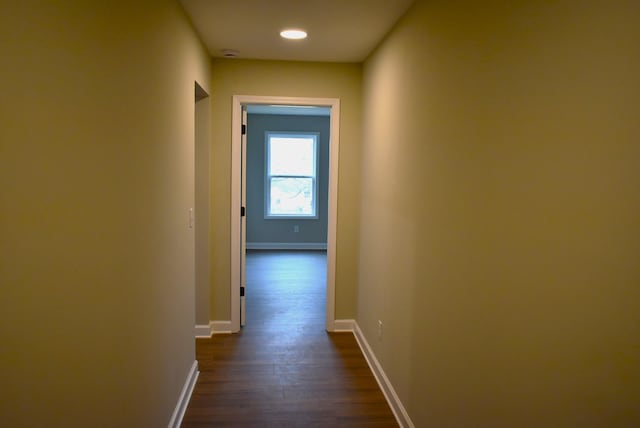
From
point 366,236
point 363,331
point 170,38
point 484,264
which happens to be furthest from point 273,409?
point 170,38

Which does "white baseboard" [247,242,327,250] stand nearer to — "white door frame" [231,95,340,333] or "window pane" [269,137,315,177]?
"window pane" [269,137,315,177]

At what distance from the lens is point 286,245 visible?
873 centimetres

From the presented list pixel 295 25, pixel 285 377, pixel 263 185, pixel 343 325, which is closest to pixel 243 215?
pixel 343 325

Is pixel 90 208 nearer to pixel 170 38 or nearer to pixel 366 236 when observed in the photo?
pixel 170 38

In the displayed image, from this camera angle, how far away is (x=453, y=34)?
2010 mm

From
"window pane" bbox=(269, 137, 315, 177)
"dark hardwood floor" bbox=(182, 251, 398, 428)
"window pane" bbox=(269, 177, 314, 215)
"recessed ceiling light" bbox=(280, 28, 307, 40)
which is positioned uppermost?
"recessed ceiling light" bbox=(280, 28, 307, 40)

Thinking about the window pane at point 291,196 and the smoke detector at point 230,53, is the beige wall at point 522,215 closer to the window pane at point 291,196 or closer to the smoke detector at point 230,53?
the smoke detector at point 230,53

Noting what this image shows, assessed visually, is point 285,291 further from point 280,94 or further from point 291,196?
point 291,196

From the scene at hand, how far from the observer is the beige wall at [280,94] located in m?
4.00

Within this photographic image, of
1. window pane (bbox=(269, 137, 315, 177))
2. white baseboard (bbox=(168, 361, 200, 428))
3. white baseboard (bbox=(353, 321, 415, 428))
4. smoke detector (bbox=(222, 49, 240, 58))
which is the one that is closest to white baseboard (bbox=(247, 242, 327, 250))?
window pane (bbox=(269, 137, 315, 177))

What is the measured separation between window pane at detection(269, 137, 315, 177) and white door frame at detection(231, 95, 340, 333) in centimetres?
449

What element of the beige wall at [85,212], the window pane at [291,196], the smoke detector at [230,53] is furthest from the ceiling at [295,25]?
the window pane at [291,196]

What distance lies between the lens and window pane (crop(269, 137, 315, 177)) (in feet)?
28.1

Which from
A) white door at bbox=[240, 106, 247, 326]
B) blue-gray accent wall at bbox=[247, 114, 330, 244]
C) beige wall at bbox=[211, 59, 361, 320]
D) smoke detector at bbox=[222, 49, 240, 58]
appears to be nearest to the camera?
smoke detector at bbox=[222, 49, 240, 58]
